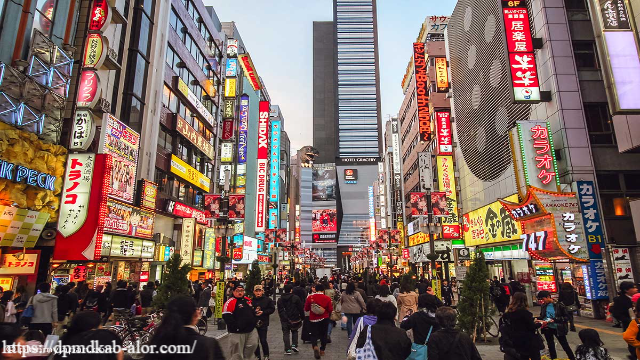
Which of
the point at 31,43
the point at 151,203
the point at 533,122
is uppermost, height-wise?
the point at 31,43

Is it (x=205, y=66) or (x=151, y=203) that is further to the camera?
(x=205, y=66)

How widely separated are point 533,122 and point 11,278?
91.1 feet

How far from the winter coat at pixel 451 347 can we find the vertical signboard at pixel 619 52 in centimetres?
1476

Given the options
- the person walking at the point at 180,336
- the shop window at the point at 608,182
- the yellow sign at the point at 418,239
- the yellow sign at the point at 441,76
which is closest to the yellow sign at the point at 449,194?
the yellow sign at the point at 441,76

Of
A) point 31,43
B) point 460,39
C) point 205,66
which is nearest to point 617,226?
point 460,39

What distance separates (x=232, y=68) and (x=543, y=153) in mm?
35274

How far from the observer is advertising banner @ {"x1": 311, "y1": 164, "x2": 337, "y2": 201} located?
149m

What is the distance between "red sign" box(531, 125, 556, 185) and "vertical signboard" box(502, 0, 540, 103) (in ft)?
6.03

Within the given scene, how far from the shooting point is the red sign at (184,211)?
102 feet

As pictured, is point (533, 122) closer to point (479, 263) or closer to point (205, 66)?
point (479, 263)

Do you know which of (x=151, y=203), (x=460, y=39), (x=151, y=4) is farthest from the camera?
(x=460, y=39)

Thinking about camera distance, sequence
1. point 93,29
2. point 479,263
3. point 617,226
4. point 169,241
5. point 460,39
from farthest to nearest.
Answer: point 460,39 → point 169,241 → point 93,29 → point 617,226 → point 479,263

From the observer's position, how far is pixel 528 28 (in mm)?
23156

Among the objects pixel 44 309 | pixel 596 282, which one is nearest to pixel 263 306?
pixel 44 309
